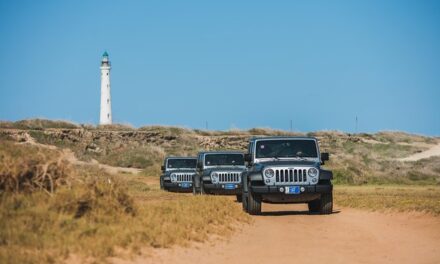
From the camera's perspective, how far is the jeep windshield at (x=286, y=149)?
2427 centimetres

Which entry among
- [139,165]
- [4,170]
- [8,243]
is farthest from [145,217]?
[139,165]

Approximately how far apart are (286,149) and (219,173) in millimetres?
6978

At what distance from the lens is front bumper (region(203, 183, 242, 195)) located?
99.8 ft

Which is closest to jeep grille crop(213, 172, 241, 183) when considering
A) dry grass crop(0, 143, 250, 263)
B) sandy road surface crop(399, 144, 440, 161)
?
dry grass crop(0, 143, 250, 263)

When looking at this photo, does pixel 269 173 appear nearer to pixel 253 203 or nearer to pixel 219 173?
pixel 253 203

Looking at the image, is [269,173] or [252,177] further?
[252,177]

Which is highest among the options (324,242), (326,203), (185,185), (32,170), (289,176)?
(32,170)

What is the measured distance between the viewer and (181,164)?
41875 millimetres

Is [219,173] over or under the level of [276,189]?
over

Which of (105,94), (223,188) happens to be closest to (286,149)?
(223,188)

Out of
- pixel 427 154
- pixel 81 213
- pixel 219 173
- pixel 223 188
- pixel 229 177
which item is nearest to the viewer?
pixel 81 213

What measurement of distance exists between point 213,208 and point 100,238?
7.04 metres

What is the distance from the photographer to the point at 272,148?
24406mm

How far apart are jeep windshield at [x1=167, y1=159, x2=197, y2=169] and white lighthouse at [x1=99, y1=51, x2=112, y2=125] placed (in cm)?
5708
